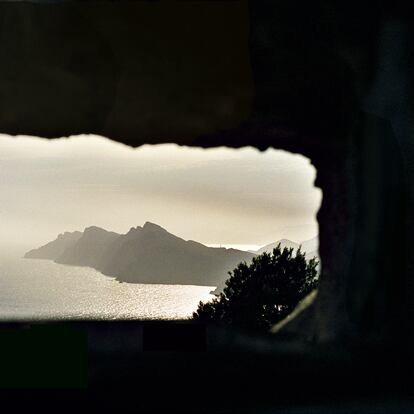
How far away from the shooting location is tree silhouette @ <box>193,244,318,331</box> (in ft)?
62.6

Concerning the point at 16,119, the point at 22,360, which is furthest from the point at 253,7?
the point at 22,360

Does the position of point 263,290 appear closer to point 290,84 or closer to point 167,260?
point 290,84

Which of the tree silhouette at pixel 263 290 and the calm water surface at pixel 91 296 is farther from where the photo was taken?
the calm water surface at pixel 91 296

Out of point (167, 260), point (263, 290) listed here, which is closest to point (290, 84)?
point (263, 290)

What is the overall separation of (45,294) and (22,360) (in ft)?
483

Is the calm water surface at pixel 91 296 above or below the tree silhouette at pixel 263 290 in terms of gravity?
below

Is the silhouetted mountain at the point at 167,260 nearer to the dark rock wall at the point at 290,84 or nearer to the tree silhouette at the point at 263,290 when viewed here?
the tree silhouette at the point at 263,290

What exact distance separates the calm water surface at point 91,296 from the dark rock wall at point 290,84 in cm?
11251

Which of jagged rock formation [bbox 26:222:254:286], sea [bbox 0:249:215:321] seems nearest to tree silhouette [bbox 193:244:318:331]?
sea [bbox 0:249:215:321]

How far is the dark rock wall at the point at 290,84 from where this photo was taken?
12.1 ft

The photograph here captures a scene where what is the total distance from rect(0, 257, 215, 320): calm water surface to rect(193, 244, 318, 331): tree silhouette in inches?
3794

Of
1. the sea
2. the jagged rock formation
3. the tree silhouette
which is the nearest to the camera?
the tree silhouette

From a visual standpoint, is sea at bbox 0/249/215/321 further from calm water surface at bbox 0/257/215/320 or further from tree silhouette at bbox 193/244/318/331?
tree silhouette at bbox 193/244/318/331

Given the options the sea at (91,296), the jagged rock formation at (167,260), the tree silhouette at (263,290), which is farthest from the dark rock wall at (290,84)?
the jagged rock formation at (167,260)
